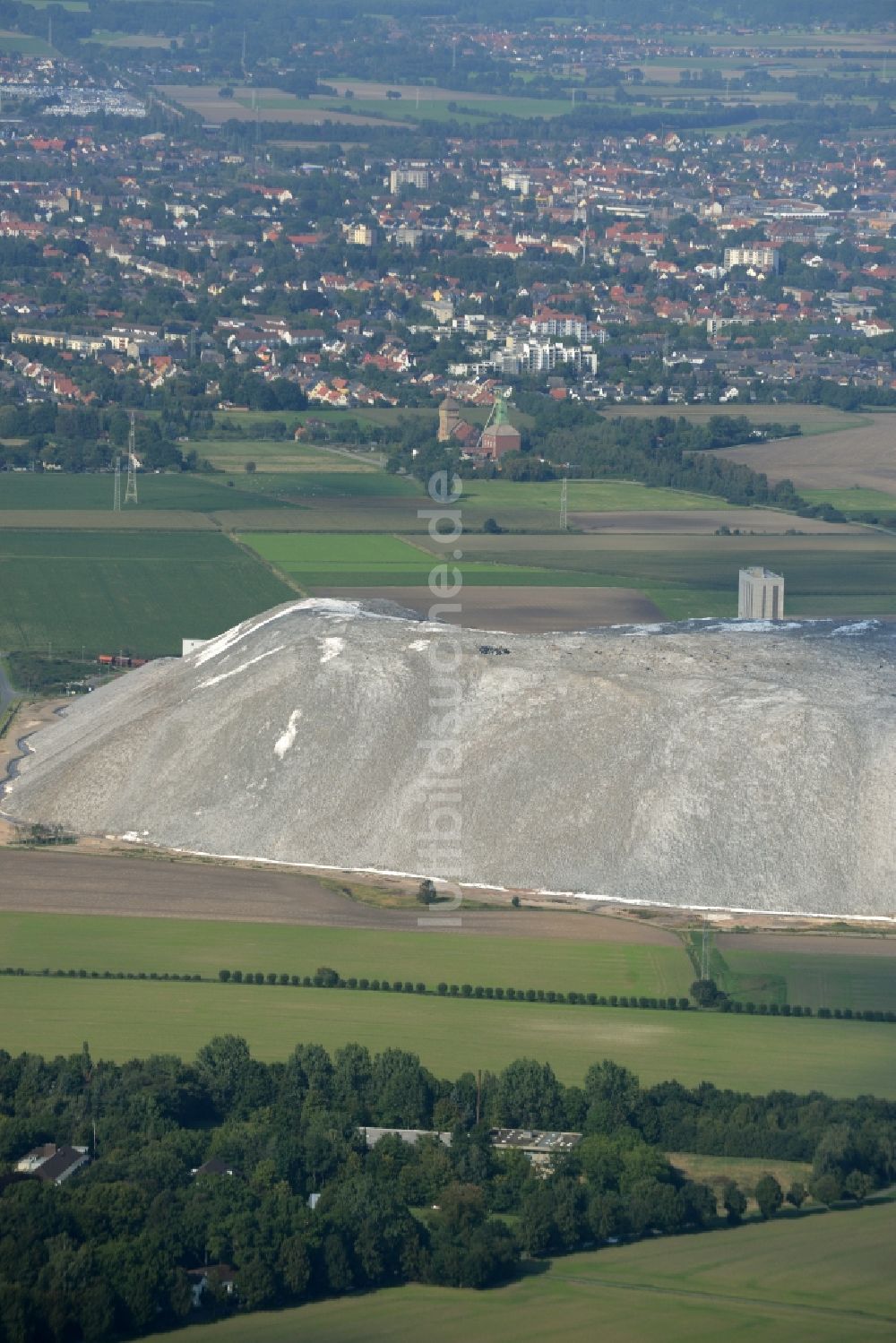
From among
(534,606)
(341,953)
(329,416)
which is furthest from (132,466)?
(341,953)

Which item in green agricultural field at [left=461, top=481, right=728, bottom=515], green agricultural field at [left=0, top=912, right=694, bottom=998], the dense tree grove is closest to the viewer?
the dense tree grove

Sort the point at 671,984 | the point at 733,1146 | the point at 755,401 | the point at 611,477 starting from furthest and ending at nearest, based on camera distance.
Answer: the point at 755,401, the point at 611,477, the point at 671,984, the point at 733,1146

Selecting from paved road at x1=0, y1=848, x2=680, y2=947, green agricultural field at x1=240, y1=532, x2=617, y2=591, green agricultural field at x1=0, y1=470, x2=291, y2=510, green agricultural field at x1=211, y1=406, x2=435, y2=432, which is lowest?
paved road at x1=0, y1=848, x2=680, y2=947

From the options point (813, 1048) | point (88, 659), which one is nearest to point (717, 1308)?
point (813, 1048)

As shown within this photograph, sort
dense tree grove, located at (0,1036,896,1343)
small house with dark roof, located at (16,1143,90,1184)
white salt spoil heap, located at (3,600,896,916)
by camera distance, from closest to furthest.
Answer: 1. dense tree grove, located at (0,1036,896,1343)
2. small house with dark roof, located at (16,1143,90,1184)
3. white salt spoil heap, located at (3,600,896,916)

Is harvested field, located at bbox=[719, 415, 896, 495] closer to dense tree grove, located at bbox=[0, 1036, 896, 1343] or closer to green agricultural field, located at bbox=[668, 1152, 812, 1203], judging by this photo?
dense tree grove, located at bbox=[0, 1036, 896, 1343]

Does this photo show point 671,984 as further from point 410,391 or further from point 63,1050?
point 410,391

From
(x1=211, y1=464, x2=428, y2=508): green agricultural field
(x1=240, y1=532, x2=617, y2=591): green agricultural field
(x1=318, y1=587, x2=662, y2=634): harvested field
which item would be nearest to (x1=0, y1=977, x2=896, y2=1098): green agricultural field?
(x1=318, y1=587, x2=662, y2=634): harvested field

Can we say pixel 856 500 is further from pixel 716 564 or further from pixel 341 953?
pixel 341 953
